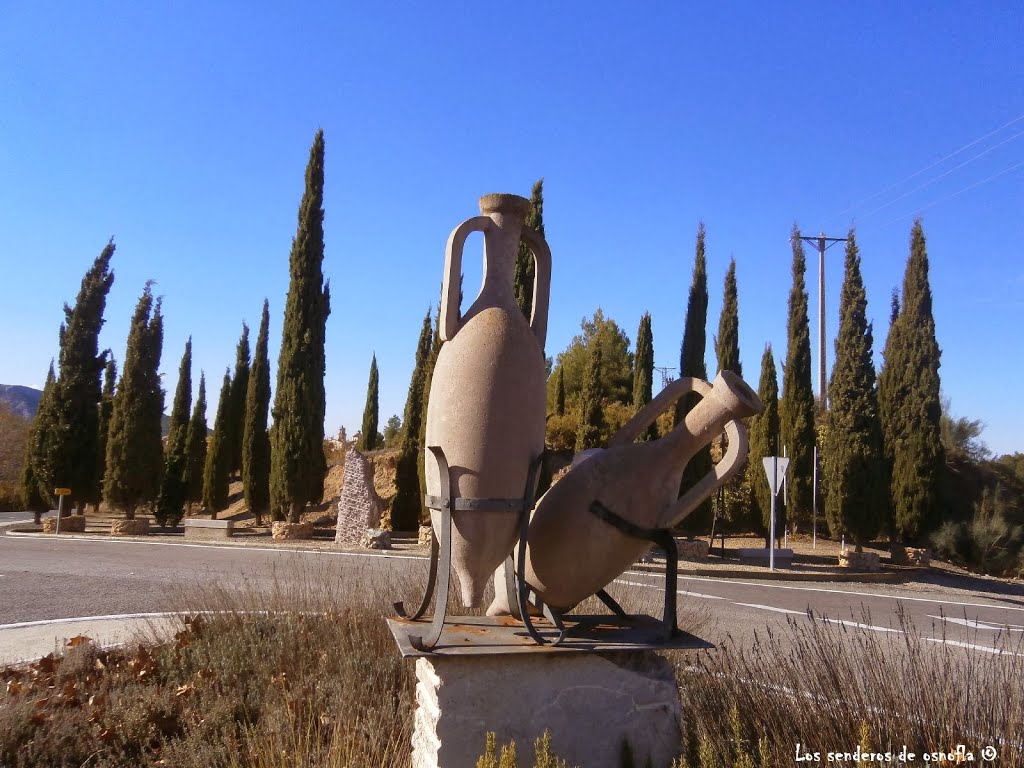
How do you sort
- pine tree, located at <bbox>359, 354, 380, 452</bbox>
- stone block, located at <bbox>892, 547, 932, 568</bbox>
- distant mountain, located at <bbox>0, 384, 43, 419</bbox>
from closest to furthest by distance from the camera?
stone block, located at <bbox>892, 547, 932, 568</bbox>, pine tree, located at <bbox>359, 354, 380, 452</bbox>, distant mountain, located at <bbox>0, 384, 43, 419</bbox>

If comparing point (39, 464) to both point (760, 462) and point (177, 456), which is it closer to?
point (177, 456)

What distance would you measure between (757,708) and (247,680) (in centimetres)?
300

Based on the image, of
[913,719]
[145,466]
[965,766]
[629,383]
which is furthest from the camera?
[629,383]

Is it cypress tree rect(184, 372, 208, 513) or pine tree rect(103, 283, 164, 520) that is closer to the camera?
pine tree rect(103, 283, 164, 520)

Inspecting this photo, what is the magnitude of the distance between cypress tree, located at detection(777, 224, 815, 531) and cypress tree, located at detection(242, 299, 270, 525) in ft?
52.6

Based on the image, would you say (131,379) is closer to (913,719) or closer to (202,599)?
(202,599)

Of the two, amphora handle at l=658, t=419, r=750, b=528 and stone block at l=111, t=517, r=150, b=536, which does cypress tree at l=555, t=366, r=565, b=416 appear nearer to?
stone block at l=111, t=517, r=150, b=536

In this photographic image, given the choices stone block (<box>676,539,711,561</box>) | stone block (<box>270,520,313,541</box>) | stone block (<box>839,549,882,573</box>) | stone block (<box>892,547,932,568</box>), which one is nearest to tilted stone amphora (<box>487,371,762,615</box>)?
stone block (<box>676,539,711,561</box>)

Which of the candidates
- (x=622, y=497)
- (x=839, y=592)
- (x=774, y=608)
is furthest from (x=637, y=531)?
(x=839, y=592)

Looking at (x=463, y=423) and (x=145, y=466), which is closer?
(x=463, y=423)

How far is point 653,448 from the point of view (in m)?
3.63

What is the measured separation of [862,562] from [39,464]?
22.2 meters

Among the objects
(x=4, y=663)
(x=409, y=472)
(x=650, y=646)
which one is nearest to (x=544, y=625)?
(x=650, y=646)

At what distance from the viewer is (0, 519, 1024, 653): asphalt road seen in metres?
7.13
